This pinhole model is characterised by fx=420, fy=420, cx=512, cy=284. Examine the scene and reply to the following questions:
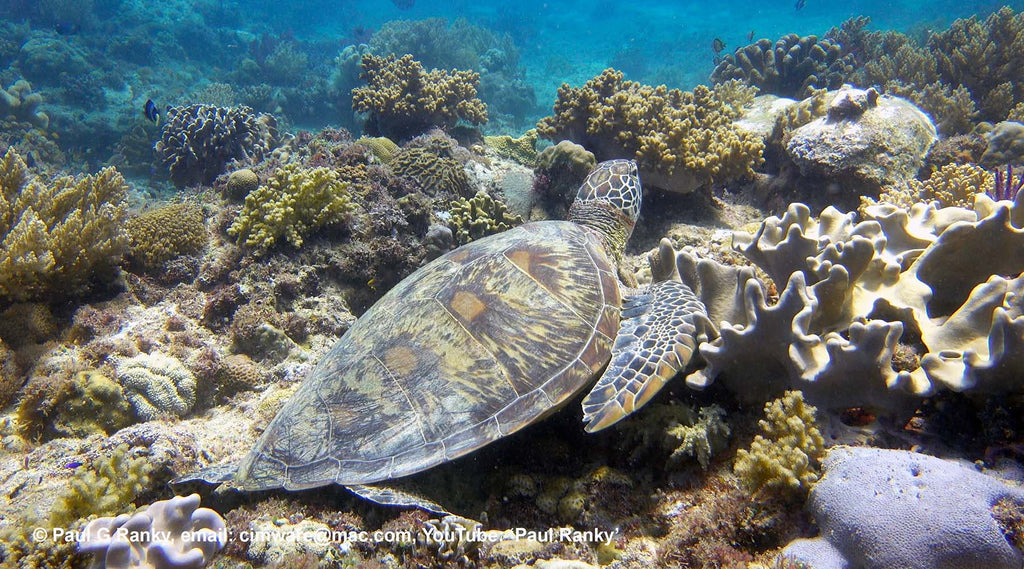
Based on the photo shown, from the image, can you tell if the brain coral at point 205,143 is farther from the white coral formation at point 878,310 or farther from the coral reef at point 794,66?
the coral reef at point 794,66

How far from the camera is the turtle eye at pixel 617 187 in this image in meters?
4.57

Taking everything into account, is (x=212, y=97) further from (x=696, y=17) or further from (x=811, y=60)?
(x=696, y=17)

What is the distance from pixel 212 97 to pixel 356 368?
18750 millimetres

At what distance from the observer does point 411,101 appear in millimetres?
8172

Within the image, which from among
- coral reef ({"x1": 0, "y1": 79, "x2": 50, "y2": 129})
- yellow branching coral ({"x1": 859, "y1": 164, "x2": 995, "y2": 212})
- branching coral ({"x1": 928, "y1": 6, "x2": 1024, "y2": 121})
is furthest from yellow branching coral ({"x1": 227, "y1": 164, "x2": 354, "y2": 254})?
coral reef ({"x1": 0, "y1": 79, "x2": 50, "y2": 129})

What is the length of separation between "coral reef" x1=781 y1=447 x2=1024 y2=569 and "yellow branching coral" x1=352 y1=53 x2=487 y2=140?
8.12 m

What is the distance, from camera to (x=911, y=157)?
501 cm

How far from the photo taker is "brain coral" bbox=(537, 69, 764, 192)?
17.1 ft

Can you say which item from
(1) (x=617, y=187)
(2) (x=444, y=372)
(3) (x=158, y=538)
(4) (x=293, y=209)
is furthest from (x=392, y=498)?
(1) (x=617, y=187)

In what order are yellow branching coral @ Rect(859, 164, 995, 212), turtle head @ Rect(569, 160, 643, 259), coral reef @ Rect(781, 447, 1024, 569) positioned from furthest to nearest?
1. turtle head @ Rect(569, 160, 643, 259)
2. yellow branching coral @ Rect(859, 164, 995, 212)
3. coral reef @ Rect(781, 447, 1024, 569)

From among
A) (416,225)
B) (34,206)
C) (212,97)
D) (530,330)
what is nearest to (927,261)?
(530,330)

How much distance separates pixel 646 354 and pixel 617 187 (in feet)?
8.15

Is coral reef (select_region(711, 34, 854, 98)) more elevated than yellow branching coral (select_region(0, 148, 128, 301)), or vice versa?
coral reef (select_region(711, 34, 854, 98))

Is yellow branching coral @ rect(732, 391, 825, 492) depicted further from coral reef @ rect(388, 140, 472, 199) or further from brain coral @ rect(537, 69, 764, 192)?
coral reef @ rect(388, 140, 472, 199)
